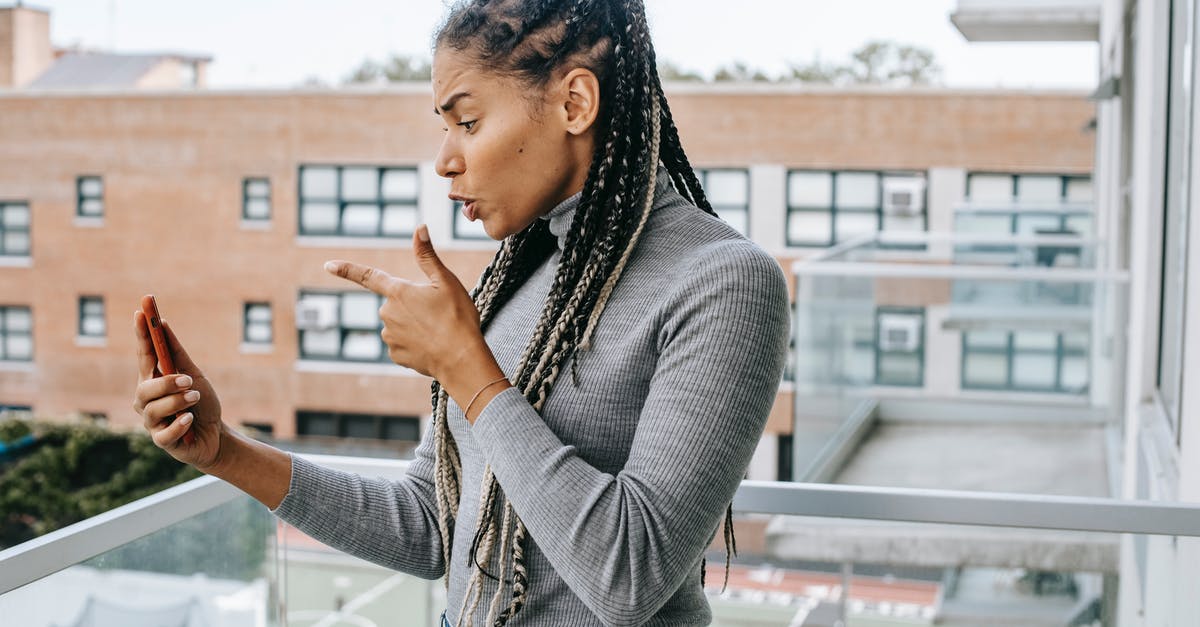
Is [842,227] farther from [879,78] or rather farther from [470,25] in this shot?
[470,25]

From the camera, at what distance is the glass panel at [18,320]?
21.6m

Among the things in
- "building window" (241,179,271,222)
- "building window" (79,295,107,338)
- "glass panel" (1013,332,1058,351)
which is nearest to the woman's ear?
"glass panel" (1013,332,1058,351)

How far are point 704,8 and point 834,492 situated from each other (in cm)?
2989

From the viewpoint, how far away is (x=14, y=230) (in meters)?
21.4

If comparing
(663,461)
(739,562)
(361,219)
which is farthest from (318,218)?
(663,461)

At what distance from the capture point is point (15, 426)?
1988 cm

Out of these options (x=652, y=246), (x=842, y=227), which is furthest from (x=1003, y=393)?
(x=842, y=227)

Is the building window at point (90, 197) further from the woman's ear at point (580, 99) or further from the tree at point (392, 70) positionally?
the woman's ear at point (580, 99)

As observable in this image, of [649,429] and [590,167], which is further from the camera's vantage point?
[590,167]

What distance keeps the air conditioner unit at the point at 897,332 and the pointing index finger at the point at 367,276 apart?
4.93m

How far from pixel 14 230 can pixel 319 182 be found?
19.9 ft

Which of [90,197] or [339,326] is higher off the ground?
[90,197]

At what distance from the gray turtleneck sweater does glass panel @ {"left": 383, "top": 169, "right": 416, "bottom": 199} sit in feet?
61.5

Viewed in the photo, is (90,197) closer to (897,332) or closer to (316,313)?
(316,313)
